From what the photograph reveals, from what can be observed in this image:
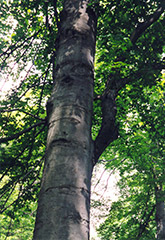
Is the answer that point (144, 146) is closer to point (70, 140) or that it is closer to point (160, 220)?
point (160, 220)

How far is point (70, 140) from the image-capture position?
1535 millimetres

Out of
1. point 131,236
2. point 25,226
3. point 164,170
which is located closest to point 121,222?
point 131,236

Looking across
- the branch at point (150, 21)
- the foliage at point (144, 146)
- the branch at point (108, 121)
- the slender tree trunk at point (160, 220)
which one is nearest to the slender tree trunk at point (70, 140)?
the branch at point (108, 121)

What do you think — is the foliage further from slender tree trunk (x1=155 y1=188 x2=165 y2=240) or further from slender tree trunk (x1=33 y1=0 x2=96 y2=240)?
slender tree trunk (x1=33 y1=0 x2=96 y2=240)

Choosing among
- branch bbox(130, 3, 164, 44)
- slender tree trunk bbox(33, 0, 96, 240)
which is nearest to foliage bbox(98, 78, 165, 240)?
branch bbox(130, 3, 164, 44)

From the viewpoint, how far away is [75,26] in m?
2.22

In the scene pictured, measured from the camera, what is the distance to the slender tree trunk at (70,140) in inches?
49.0

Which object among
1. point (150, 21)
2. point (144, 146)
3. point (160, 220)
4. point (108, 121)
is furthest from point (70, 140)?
point (160, 220)

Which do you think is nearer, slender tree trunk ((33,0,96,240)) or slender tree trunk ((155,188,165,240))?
slender tree trunk ((33,0,96,240))

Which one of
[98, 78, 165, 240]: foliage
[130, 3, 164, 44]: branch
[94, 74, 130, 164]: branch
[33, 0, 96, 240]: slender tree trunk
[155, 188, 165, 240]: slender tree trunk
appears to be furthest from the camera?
[155, 188, 165, 240]: slender tree trunk

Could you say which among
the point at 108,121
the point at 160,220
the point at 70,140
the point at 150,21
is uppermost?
the point at 150,21

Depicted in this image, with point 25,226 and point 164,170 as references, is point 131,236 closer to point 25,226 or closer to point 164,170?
point 164,170

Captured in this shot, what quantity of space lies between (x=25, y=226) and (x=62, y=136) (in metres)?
14.5

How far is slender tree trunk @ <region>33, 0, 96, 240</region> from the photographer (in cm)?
125
